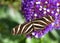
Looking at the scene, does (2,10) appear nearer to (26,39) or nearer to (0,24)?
(0,24)

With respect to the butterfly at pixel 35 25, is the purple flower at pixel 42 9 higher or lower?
higher

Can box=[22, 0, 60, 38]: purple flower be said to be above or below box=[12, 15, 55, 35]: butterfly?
above

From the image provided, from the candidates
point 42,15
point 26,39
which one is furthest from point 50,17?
point 26,39

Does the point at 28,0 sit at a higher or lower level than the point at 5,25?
higher
